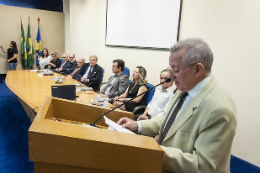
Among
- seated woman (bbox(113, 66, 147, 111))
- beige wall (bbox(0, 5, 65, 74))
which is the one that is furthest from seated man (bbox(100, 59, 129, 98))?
beige wall (bbox(0, 5, 65, 74))

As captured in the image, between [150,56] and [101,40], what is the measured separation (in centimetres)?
219

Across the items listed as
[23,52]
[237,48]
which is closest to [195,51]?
[237,48]

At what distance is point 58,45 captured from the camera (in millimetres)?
8539

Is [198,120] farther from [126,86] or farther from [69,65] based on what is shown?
[69,65]

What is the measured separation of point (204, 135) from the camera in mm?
786

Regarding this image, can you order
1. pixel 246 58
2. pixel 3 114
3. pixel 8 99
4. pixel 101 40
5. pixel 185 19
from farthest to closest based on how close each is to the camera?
pixel 101 40, pixel 8 99, pixel 3 114, pixel 185 19, pixel 246 58

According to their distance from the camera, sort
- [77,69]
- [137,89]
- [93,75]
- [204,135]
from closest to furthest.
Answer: [204,135]
[137,89]
[93,75]
[77,69]

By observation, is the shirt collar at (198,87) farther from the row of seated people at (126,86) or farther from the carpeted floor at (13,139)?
the carpeted floor at (13,139)

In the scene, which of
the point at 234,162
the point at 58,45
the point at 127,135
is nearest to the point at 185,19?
the point at 234,162

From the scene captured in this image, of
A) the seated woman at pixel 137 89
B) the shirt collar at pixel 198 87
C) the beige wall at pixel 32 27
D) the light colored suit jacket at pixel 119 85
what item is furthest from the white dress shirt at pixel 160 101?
the beige wall at pixel 32 27

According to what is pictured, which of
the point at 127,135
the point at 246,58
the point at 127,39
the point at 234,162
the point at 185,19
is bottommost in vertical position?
the point at 234,162

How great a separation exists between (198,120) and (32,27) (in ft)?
28.6

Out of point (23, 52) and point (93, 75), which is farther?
point (23, 52)

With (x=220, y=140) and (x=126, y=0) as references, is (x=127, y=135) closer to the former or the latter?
(x=220, y=140)
